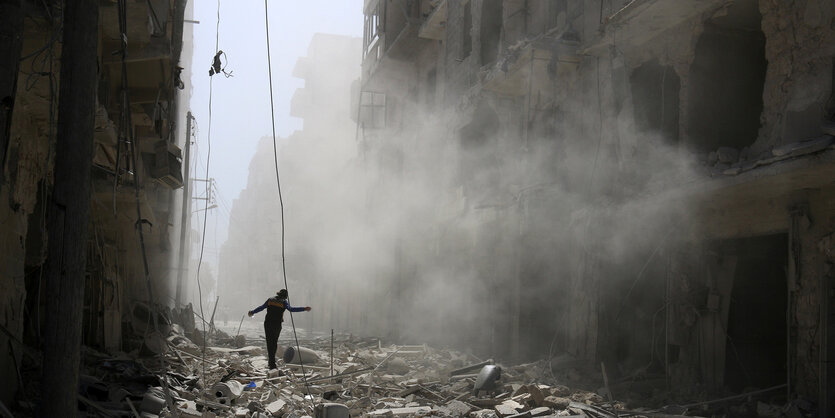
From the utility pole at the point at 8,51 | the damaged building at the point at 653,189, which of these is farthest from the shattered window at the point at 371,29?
the utility pole at the point at 8,51

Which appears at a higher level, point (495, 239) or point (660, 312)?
point (495, 239)

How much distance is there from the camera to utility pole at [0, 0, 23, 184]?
5.65 meters

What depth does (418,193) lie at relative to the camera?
80.5 ft

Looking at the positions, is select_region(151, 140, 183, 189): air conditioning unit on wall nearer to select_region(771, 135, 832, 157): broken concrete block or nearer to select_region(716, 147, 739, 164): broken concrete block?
select_region(716, 147, 739, 164): broken concrete block

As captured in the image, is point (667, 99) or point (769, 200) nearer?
point (769, 200)

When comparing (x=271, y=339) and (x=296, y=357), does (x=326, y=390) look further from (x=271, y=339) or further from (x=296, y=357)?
(x=296, y=357)

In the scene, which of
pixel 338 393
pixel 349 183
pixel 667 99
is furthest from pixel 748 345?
pixel 349 183

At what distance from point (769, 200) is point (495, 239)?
847 centimetres

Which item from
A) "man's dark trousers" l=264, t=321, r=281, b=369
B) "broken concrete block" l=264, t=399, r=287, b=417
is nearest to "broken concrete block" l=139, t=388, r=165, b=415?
"broken concrete block" l=264, t=399, r=287, b=417

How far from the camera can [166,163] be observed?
15406 mm

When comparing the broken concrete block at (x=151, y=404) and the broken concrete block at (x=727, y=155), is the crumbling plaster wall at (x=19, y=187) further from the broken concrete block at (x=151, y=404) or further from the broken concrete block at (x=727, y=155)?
the broken concrete block at (x=727, y=155)

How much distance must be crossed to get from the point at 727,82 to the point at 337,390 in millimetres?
7945

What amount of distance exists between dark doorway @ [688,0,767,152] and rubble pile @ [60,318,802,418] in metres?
4.36

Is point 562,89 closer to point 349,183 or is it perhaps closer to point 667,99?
point 667,99
